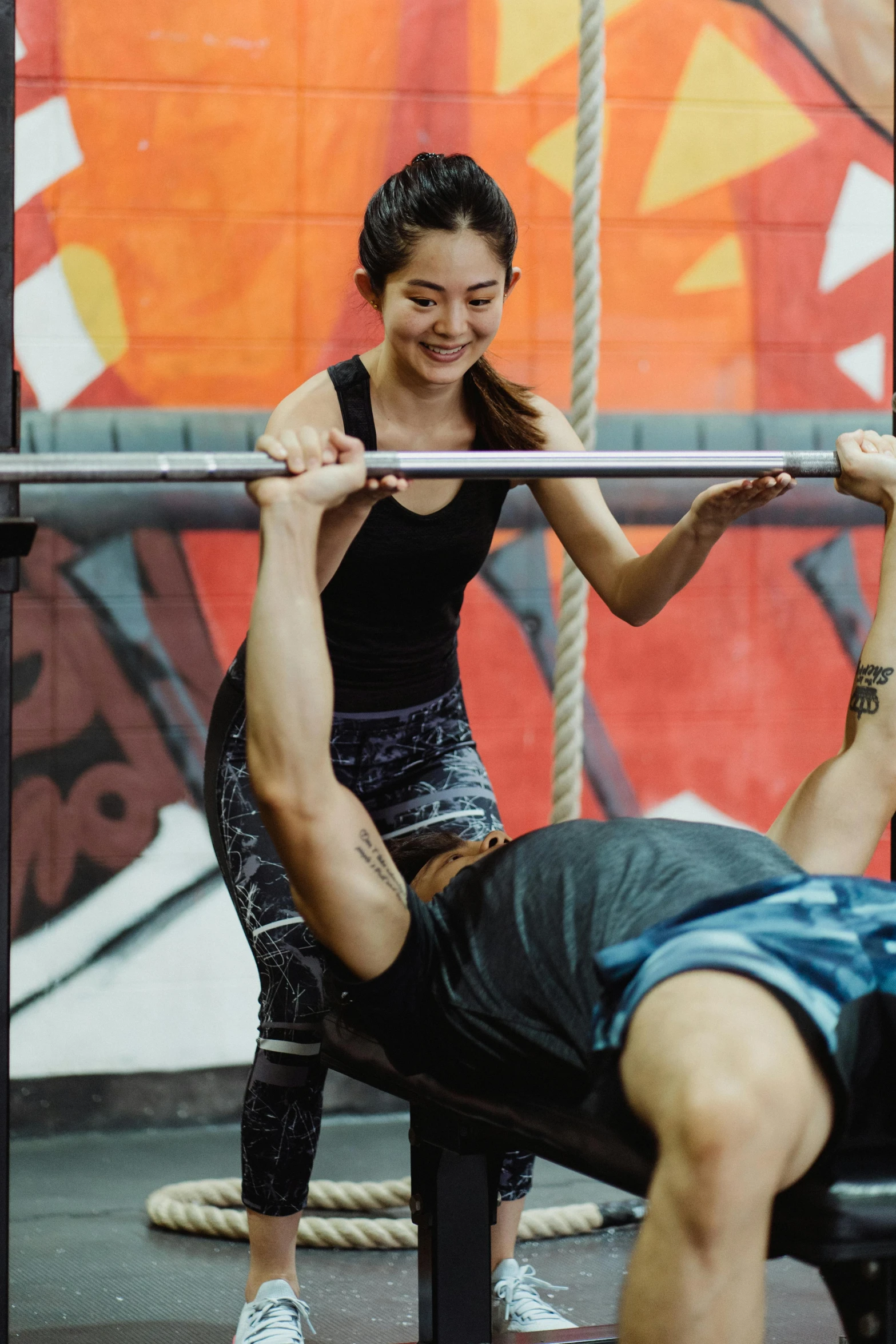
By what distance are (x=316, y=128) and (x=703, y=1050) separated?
2532 millimetres

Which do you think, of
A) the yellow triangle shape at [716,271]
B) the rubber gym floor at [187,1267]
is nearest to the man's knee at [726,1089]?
the rubber gym floor at [187,1267]

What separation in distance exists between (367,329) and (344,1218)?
1836 millimetres

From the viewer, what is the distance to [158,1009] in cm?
309

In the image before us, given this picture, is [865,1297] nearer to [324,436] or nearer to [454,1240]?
[454,1240]

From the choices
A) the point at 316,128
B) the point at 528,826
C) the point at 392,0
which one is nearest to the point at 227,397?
the point at 316,128

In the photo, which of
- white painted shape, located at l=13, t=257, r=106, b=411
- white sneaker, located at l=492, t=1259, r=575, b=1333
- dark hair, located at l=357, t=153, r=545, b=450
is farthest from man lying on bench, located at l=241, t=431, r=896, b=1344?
white painted shape, located at l=13, t=257, r=106, b=411

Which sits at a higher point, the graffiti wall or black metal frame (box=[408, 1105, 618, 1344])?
the graffiti wall

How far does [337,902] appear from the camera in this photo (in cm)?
136

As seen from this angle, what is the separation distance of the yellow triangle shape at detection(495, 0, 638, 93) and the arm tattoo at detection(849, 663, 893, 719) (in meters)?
1.97

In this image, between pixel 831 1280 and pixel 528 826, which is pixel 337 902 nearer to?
pixel 831 1280

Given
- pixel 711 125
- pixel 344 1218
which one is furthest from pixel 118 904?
pixel 711 125

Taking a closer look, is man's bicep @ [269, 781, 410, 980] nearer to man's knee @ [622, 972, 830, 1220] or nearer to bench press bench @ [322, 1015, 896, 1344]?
bench press bench @ [322, 1015, 896, 1344]

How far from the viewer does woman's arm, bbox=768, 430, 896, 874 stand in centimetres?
168

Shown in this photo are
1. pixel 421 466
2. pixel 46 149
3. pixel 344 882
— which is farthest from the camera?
pixel 46 149
